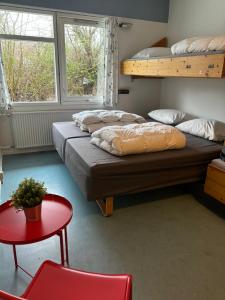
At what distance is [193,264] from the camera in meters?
1.61

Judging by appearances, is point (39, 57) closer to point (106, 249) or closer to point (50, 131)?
point (50, 131)

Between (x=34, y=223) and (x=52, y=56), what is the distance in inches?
114

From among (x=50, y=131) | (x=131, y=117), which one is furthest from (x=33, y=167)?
(x=131, y=117)

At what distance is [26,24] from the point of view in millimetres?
3287

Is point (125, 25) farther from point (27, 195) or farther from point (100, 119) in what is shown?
point (27, 195)

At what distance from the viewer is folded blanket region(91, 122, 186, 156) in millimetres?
2170

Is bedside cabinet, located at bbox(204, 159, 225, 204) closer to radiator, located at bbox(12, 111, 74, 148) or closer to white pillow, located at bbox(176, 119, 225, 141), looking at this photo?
white pillow, located at bbox(176, 119, 225, 141)

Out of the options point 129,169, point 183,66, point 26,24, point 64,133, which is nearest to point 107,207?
point 129,169

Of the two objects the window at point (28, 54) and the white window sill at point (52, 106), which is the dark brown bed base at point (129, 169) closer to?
the white window sill at point (52, 106)

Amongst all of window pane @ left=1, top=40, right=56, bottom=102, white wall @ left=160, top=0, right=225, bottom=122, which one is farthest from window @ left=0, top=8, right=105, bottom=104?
white wall @ left=160, top=0, right=225, bottom=122

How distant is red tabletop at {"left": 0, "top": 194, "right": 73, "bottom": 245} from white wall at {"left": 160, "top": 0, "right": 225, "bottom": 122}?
2.52m

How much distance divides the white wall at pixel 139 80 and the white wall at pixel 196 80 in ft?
0.77

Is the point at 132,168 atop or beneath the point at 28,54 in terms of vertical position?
beneath

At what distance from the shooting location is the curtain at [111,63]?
3.58 metres
